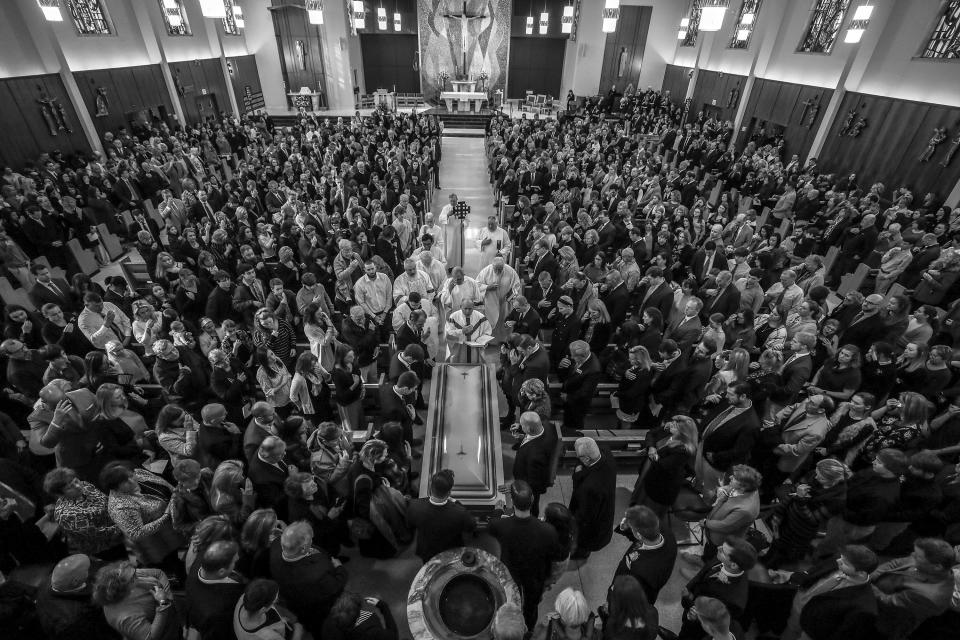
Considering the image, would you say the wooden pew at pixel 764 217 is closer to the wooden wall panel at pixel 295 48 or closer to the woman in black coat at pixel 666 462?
the woman in black coat at pixel 666 462

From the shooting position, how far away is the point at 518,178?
12039 millimetres

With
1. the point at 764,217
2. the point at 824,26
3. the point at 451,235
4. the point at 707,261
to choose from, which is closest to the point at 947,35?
the point at 824,26

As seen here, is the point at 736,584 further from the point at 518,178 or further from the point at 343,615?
the point at 518,178

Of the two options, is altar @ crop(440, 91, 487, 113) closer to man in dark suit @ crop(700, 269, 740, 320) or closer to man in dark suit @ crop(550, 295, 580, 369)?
man in dark suit @ crop(700, 269, 740, 320)

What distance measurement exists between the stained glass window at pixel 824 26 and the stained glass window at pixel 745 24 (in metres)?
2.73

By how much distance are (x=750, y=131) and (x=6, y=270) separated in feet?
73.2

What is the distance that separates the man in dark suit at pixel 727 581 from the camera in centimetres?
268

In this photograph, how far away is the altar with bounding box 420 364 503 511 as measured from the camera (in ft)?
13.3

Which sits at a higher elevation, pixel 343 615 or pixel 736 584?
pixel 343 615

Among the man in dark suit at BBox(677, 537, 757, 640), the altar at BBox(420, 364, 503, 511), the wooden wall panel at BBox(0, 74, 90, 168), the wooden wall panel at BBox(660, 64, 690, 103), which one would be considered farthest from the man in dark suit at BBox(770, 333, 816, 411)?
the wooden wall panel at BBox(660, 64, 690, 103)

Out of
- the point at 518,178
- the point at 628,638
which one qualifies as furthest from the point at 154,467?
the point at 518,178

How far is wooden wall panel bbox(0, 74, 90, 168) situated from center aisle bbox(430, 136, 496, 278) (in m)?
10.8

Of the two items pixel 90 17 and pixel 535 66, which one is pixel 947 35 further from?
pixel 90 17

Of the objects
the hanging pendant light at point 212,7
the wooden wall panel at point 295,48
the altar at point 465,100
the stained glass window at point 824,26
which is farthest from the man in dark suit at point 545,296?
the wooden wall panel at point 295,48
